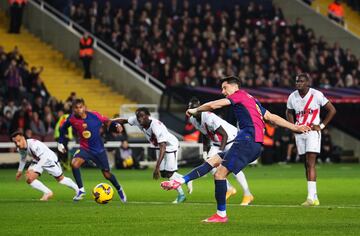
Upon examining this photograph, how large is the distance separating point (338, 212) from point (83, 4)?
2934 cm

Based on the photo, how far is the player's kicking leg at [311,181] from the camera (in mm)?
19688

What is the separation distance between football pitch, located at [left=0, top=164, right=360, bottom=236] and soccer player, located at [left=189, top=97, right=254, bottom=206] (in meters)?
0.29

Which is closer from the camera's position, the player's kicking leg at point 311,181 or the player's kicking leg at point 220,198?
the player's kicking leg at point 220,198

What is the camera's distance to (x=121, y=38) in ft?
141

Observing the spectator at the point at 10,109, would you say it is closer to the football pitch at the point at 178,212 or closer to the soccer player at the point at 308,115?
the football pitch at the point at 178,212

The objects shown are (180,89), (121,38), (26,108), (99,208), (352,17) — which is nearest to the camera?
(99,208)

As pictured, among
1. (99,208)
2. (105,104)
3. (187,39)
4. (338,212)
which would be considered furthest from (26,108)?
(338,212)

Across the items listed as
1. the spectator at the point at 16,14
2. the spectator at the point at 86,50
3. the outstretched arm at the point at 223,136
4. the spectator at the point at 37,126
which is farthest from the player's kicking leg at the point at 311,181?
the spectator at the point at 16,14

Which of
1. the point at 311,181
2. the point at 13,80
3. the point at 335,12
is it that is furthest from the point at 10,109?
the point at 335,12

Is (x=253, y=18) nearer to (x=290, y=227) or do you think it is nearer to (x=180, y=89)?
(x=180, y=89)

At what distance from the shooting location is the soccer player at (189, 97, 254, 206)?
802 inches

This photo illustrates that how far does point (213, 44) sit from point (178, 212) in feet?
87.2

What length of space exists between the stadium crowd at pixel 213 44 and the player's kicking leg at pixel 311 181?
67.3ft

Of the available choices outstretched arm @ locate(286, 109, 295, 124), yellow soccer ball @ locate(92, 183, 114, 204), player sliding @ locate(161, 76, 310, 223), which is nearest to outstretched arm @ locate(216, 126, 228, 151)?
outstretched arm @ locate(286, 109, 295, 124)
